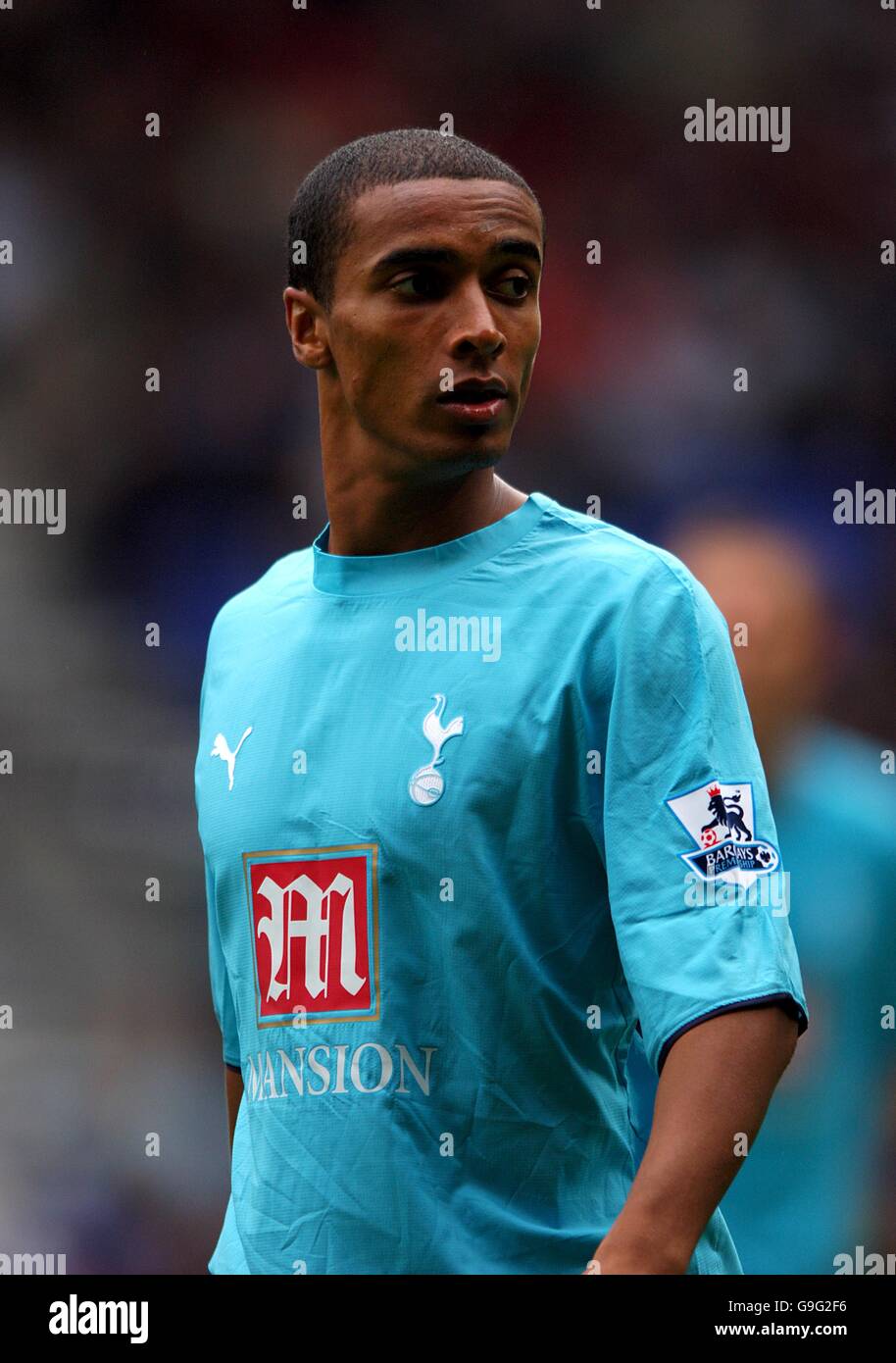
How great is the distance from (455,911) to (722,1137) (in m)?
0.29

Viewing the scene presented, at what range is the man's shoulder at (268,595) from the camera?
180 cm

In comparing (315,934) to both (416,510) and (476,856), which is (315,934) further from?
(416,510)

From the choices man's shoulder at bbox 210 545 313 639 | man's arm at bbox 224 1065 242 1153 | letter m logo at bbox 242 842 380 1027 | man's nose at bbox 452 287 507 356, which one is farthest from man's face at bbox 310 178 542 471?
man's arm at bbox 224 1065 242 1153

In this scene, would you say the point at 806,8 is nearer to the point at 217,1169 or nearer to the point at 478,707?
the point at 217,1169

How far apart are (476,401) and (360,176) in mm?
243

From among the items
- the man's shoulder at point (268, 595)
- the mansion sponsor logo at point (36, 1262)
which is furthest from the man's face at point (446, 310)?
the mansion sponsor logo at point (36, 1262)

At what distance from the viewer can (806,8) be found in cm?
406

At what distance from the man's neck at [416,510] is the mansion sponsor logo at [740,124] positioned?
258cm

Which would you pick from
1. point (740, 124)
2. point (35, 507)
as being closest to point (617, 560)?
point (35, 507)

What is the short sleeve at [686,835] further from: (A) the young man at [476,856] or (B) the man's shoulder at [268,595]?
(B) the man's shoulder at [268,595]

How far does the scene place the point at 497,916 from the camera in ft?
4.78

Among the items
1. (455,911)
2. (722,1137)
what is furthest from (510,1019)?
(722,1137)

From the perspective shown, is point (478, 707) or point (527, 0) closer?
point (478, 707)

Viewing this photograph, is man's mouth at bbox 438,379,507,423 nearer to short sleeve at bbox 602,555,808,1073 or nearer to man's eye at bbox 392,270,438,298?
man's eye at bbox 392,270,438,298
